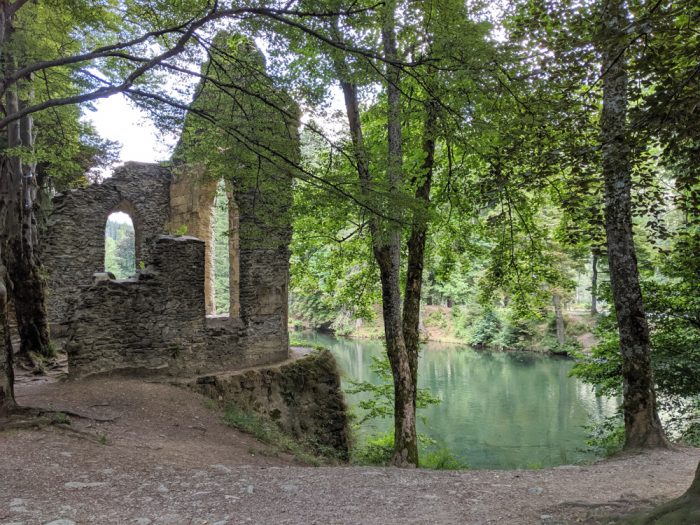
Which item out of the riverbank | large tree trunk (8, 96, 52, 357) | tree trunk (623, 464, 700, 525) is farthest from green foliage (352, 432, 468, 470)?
the riverbank

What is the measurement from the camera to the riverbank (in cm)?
2498

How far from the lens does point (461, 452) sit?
11453mm

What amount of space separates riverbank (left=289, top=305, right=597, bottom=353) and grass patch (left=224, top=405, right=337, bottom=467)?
40.4ft

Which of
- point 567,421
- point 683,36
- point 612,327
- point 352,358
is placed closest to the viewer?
point 683,36

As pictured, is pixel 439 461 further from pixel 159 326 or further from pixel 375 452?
pixel 159 326

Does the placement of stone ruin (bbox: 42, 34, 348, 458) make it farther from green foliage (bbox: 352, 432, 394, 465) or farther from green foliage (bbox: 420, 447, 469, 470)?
green foliage (bbox: 420, 447, 469, 470)

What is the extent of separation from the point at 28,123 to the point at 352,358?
60.6ft

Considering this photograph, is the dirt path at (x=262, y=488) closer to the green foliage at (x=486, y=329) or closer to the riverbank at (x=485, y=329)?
the riverbank at (x=485, y=329)

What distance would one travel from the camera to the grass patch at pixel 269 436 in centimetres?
723

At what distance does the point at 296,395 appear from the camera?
9.62 metres

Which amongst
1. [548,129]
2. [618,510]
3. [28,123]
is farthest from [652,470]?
[28,123]

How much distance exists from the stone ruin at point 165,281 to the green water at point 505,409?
8.77 feet

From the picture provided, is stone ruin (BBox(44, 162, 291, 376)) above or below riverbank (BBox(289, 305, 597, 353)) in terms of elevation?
above

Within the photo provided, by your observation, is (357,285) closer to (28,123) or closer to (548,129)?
(548,129)
